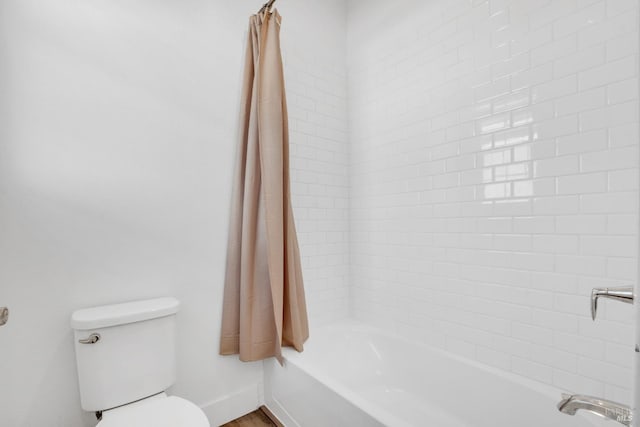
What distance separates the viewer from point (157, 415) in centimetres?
125

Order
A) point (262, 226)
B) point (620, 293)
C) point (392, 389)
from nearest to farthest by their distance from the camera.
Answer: point (620, 293)
point (262, 226)
point (392, 389)

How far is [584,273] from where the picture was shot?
52.0 inches

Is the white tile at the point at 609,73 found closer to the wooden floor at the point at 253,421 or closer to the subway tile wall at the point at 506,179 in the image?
the subway tile wall at the point at 506,179

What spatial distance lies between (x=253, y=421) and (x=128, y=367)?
83 centimetres

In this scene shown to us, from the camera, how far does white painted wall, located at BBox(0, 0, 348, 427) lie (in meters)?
1.34

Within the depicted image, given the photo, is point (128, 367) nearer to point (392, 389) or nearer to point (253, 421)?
point (253, 421)

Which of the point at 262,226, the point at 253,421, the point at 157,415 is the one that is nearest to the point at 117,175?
the point at 262,226

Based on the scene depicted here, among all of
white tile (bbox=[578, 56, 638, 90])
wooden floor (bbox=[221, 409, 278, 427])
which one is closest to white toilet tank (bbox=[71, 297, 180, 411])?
wooden floor (bbox=[221, 409, 278, 427])

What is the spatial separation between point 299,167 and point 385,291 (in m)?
0.98

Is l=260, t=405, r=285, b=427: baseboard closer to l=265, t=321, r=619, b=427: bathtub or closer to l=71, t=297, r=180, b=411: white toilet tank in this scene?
l=265, t=321, r=619, b=427: bathtub

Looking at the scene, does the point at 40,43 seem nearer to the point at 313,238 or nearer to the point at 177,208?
the point at 177,208

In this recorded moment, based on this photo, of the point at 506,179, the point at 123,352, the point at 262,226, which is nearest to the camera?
the point at 123,352

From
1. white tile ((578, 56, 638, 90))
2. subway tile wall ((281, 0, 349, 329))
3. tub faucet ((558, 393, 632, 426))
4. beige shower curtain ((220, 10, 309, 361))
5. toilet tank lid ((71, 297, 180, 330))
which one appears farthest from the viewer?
subway tile wall ((281, 0, 349, 329))

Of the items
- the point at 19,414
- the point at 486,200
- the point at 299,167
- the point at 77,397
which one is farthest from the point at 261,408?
the point at 486,200
